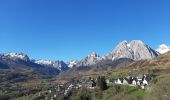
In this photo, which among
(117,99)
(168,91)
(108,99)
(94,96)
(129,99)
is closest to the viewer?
(168,91)

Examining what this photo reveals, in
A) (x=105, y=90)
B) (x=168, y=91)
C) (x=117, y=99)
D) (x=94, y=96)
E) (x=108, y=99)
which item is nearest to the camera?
(x=168, y=91)

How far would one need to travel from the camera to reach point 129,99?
12012cm

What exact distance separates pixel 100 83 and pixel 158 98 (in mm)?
102984

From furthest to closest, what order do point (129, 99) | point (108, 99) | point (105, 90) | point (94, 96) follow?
point (105, 90) < point (94, 96) < point (108, 99) < point (129, 99)

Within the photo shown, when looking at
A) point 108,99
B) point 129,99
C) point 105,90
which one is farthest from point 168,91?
point 105,90

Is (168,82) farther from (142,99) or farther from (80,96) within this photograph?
(80,96)

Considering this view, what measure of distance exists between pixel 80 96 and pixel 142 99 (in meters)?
60.7

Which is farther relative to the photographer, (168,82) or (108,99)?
(108,99)

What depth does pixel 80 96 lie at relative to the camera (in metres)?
182

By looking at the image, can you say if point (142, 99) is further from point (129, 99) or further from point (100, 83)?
point (100, 83)

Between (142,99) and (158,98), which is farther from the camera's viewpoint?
(142,99)

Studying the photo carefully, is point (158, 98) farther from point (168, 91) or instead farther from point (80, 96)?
point (80, 96)

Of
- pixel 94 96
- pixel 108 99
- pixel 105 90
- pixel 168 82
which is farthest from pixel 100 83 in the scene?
pixel 168 82

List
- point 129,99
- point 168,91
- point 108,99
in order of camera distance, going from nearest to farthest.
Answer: point 168,91 < point 129,99 < point 108,99
